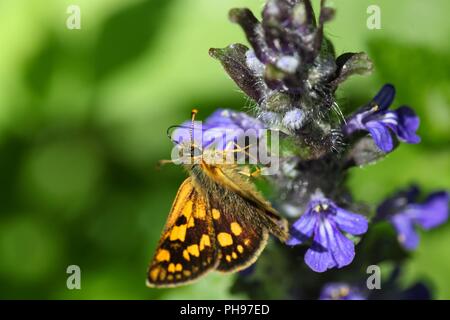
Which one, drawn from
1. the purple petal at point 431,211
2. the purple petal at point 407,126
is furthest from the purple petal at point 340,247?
the purple petal at point 431,211

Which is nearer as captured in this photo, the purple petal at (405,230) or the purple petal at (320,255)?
the purple petal at (320,255)

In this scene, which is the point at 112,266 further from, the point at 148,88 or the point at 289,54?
the point at 289,54

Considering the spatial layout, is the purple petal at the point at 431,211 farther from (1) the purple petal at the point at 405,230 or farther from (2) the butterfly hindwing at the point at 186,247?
(2) the butterfly hindwing at the point at 186,247

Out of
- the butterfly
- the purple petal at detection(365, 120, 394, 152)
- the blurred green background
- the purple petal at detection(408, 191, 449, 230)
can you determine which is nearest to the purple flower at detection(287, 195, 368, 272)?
the butterfly

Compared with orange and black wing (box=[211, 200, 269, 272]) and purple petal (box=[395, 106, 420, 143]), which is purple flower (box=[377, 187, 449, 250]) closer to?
purple petal (box=[395, 106, 420, 143])

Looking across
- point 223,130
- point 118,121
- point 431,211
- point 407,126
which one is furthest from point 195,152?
point 118,121

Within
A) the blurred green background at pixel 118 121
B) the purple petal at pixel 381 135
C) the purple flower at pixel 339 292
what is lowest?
the purple flower at pixel 339 292
